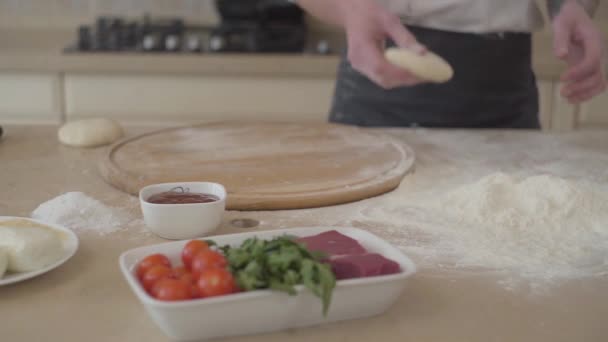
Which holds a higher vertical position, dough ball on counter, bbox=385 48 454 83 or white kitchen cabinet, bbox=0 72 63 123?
dough ball on counter, bbox=385 48 454 83

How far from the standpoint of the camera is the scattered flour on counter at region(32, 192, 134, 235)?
1.00m

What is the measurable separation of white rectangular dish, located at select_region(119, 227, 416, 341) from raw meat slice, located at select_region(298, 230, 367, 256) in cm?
5

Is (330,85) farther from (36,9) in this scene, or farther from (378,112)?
(36,9)

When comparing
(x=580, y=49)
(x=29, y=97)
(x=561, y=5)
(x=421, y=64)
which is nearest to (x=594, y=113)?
(x=561, y=5)

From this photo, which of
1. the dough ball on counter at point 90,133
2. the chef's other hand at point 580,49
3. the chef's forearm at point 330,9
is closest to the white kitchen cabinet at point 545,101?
the chef's other hand at point 580,49

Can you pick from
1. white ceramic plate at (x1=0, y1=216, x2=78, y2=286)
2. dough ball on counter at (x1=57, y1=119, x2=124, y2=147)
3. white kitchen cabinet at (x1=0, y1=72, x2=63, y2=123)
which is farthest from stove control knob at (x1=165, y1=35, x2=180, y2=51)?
white ceramic plate at (x1=0, y1=216, x2=78, y2=286)

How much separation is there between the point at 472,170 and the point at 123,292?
2.36 feet

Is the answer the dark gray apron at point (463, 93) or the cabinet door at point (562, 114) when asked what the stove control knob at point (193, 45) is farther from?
the cabinet door at point (562, 114)

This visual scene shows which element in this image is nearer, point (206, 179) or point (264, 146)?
point (206, 179)

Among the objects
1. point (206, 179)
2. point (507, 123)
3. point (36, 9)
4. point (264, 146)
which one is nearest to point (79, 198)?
point (206, 179)

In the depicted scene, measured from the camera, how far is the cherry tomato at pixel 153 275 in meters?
0.71

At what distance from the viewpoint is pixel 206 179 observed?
1.18 m

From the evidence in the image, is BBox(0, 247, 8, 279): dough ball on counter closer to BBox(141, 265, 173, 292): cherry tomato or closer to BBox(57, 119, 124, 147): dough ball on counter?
BBox(141, 265, 173, 292): cherry tomato

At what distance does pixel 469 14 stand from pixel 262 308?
1.15 meters
